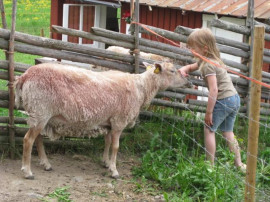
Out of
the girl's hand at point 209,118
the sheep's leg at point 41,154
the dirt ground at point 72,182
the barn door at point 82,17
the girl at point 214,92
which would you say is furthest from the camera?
the barn door at point 82,17

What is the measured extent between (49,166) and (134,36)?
199 cm

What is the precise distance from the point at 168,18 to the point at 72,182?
7.52 meters

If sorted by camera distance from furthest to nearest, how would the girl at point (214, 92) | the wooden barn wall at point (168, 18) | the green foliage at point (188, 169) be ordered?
the wooden barn wall at point (168, 18) → the girl at point (214, 92) → the green foliage at point (188, 169)

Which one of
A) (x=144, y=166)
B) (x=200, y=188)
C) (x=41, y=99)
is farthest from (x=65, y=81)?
(x=200, y=188)

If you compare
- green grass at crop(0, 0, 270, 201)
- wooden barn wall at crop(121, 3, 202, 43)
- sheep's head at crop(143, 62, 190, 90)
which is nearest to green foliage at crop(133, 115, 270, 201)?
green grass at crop(0, 0, 270, 201)

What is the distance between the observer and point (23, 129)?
20.7 ft

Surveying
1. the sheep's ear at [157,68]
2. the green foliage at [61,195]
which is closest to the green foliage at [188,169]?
the sheep's ear at [157,68]

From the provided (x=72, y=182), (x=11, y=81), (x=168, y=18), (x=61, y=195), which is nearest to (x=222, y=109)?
(x=72, y=182)

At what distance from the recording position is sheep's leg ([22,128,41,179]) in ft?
18.4

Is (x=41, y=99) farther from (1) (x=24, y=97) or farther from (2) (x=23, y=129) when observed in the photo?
(2) (x=23, y=129)

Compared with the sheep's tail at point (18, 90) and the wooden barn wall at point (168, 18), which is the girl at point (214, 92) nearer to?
the sheep's tail at point (18, 90)

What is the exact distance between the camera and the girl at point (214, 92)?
5770 mm

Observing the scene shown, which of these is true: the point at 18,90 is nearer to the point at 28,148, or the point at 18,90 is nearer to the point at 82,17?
the point at 28,148

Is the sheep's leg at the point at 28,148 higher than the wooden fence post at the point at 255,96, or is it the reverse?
the wooden fence post at the point at 255,96
